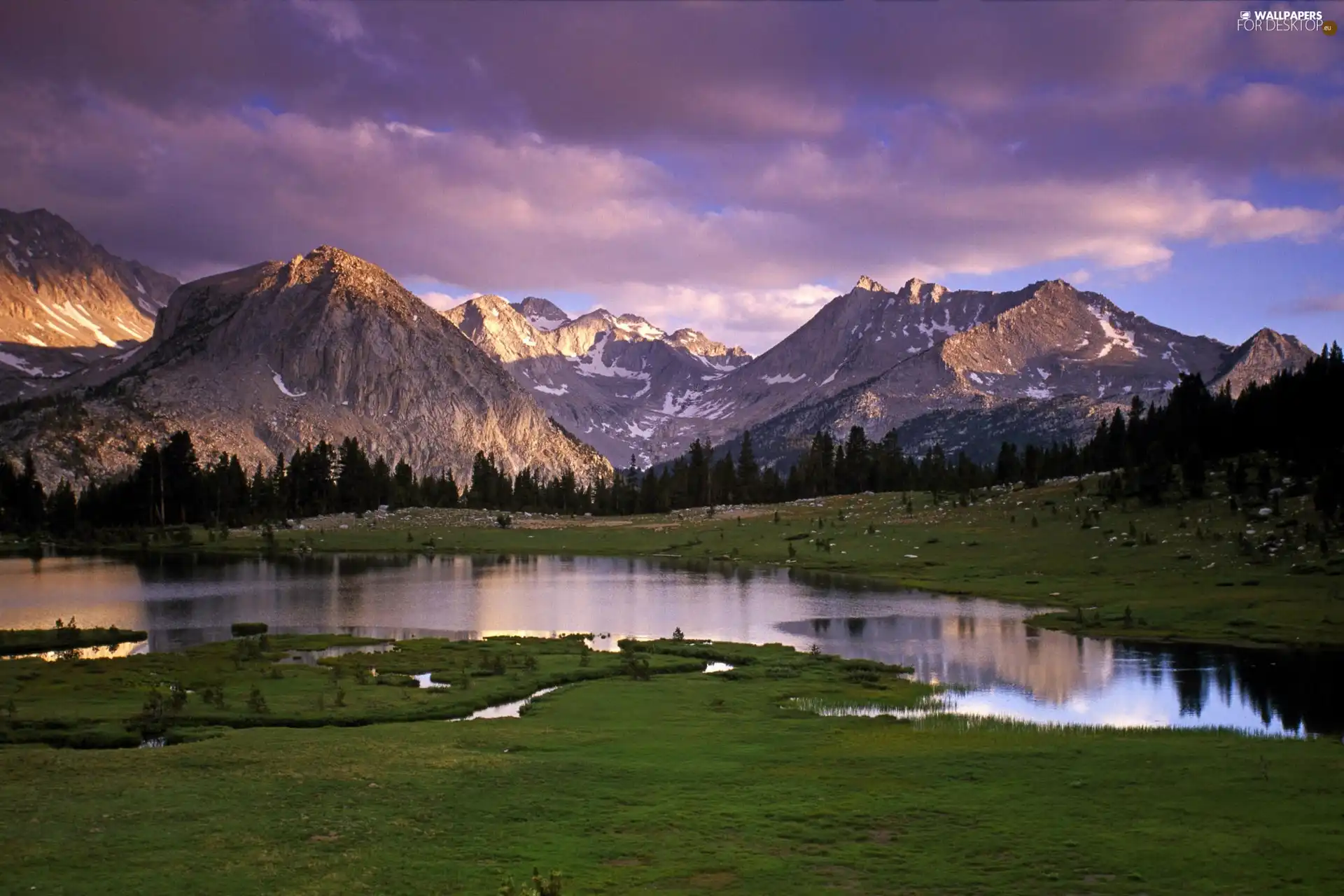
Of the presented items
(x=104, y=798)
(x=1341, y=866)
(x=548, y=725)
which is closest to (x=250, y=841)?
(x=104, y=798)

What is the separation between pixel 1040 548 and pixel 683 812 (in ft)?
256

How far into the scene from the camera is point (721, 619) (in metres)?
68.2

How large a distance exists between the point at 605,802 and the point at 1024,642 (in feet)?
131

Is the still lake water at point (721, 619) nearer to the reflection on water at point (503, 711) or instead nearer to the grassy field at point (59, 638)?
the grassy field at point (59, 638)

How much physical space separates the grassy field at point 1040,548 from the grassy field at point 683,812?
3215 cm

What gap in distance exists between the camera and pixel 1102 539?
3533 inches

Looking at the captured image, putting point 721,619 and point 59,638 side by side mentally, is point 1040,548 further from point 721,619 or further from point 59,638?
point 59,638

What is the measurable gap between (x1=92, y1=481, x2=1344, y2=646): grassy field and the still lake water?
5279 millimetres

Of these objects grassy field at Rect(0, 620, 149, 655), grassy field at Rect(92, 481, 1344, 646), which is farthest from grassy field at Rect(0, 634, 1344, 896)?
grassy field at Rect(92, 481, 1344, 646)

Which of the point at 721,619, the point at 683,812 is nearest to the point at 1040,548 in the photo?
the point at 721,619

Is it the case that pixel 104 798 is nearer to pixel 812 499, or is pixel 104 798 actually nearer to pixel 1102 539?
pixel 1102 539

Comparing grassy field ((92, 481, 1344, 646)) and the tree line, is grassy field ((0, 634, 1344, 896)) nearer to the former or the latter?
grassy field ((92, 481, 1344, 646))

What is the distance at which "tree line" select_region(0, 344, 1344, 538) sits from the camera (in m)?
97.1

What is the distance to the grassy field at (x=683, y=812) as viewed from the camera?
17.7 m
